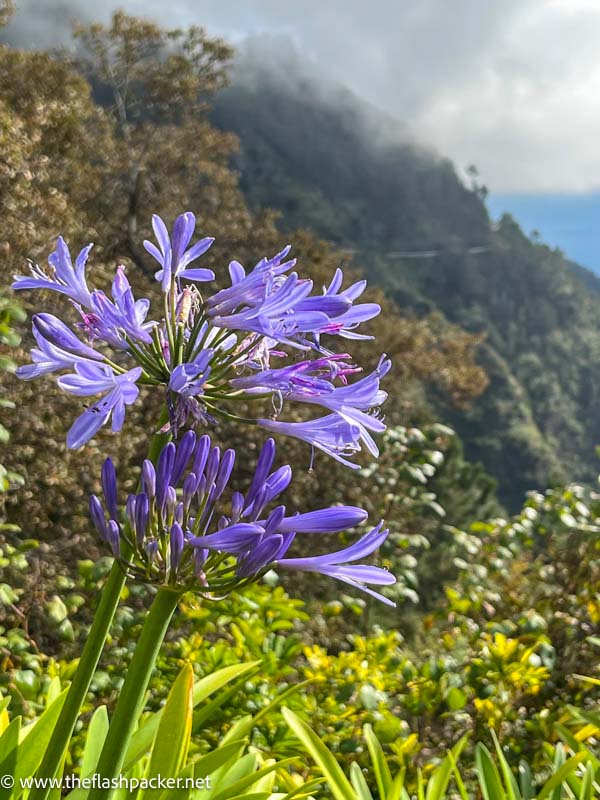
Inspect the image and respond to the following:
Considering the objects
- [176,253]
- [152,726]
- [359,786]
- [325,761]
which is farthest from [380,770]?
[176,253]

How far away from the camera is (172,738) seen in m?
1.33

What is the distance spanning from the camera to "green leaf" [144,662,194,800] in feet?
4.35

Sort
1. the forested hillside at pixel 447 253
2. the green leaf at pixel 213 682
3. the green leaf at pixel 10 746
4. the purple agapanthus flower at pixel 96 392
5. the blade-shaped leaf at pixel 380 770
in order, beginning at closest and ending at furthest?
1. the purple agapanthus flower at pixel 96 392
2. the green leaf at pixel 10 746
3. the green leaf at pixel 213 682
4. the blade-shaped leaf at pixel 380 770
5. the forested hillside at pixel 447 253

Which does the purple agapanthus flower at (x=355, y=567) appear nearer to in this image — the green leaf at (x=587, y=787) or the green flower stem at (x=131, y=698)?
the green flower stem at (x=131, y=698)

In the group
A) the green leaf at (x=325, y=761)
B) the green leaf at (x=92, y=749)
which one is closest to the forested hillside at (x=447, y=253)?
the green leaf at (x=325, y=761)

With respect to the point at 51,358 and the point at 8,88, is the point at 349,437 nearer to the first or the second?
the point at 51,358

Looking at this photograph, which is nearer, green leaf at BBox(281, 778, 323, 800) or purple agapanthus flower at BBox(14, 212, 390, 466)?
purple agapanthus flower at BBox(14, 212, 390, 466)

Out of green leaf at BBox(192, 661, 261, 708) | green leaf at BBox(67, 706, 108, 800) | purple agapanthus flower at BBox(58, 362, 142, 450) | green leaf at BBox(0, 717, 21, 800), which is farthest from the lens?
green leaf at BBox(192, 661, 261, 708)

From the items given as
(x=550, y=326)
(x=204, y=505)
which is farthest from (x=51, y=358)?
(x=550, y=326)

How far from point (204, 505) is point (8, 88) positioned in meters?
11.9

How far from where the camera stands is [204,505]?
1.13 meters

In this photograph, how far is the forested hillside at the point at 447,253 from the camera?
5872 cm

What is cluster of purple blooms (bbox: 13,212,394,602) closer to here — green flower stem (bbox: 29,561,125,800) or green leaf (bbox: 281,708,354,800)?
green flower stem (bbox: 29,561,125,800)

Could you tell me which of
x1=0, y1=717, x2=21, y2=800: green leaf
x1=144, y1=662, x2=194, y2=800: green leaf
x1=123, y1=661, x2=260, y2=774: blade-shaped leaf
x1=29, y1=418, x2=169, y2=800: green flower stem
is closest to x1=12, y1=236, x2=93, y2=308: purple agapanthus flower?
x1=29, y1=418, x2=169, y2=800: green flower stem
